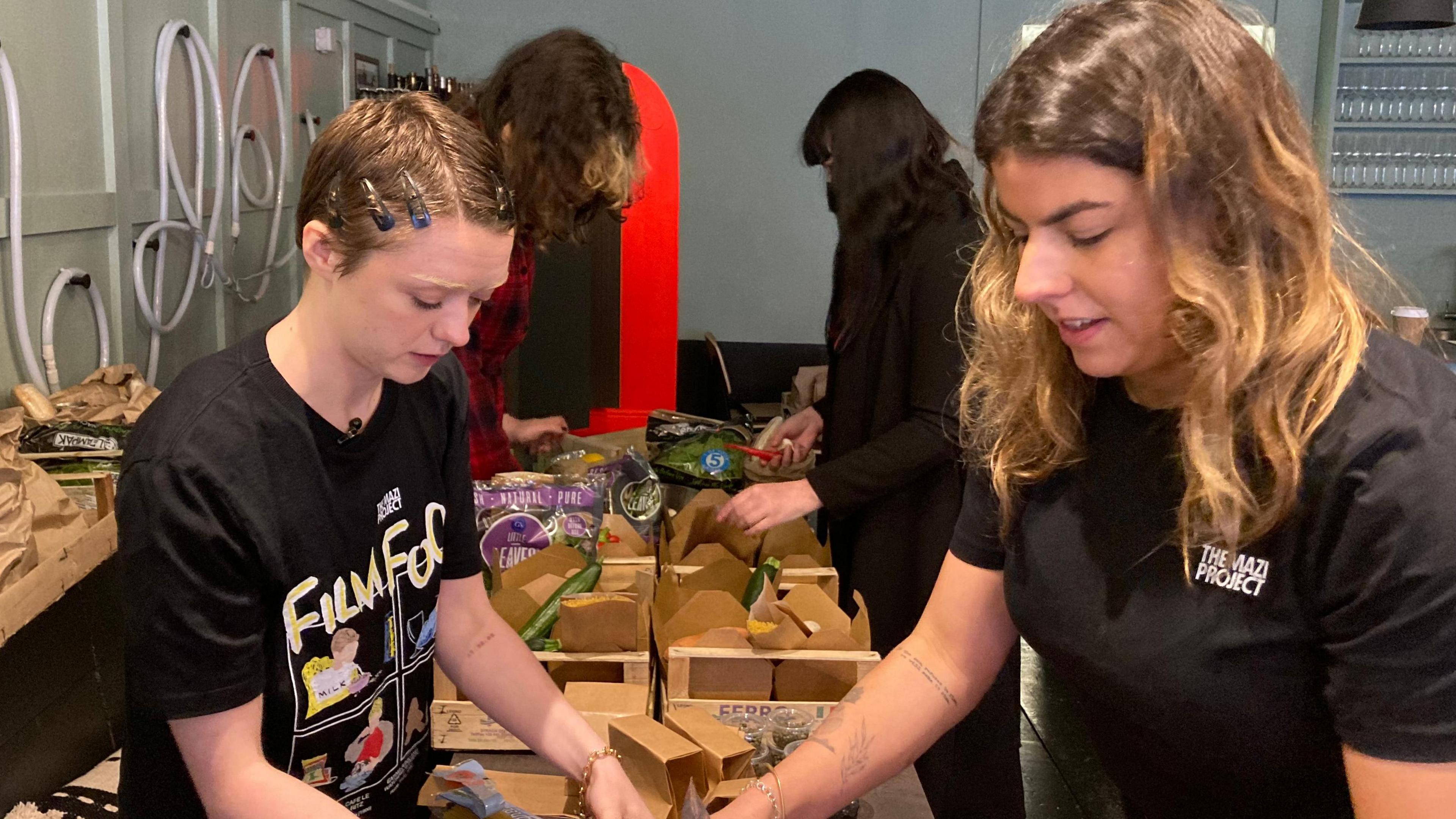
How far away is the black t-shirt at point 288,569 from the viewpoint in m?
1.16

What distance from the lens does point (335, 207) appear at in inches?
49.3

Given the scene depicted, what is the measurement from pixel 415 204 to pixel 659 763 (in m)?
0.76

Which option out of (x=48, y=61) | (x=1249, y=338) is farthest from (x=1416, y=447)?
(x=48, y=61)

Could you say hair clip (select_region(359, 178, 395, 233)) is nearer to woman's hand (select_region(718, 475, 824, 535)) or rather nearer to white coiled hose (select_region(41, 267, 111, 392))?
woman's hand (select_region(718, 475, 824, 535))

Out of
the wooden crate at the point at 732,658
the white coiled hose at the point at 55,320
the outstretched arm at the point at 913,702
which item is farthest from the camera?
the white coiled hose at the point at 55,320

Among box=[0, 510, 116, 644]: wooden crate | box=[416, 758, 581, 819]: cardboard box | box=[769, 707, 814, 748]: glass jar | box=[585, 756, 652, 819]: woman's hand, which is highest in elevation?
box=[0, 510, 116, 644]: wooden crate

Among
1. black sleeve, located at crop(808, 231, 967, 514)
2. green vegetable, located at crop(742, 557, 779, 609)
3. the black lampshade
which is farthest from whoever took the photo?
the black lampshade

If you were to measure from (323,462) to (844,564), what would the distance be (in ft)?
5.18

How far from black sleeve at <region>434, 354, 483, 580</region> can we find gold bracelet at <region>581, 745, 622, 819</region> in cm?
28

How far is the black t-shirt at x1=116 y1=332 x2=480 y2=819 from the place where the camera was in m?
1.16

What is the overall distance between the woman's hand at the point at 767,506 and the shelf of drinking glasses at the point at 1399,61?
5.32 metres

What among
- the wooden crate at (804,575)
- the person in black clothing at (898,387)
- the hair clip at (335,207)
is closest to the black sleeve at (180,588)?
the hair clip at (335,207)

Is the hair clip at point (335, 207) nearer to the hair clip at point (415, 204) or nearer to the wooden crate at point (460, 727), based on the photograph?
the hair clip at point (415, 204)

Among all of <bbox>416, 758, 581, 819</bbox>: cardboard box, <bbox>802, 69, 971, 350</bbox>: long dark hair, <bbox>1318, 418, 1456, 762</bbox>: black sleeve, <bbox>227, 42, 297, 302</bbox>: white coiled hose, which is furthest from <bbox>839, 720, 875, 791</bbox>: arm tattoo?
<bbox>227, 42, 297, 302</bbox>: white coiled hose
